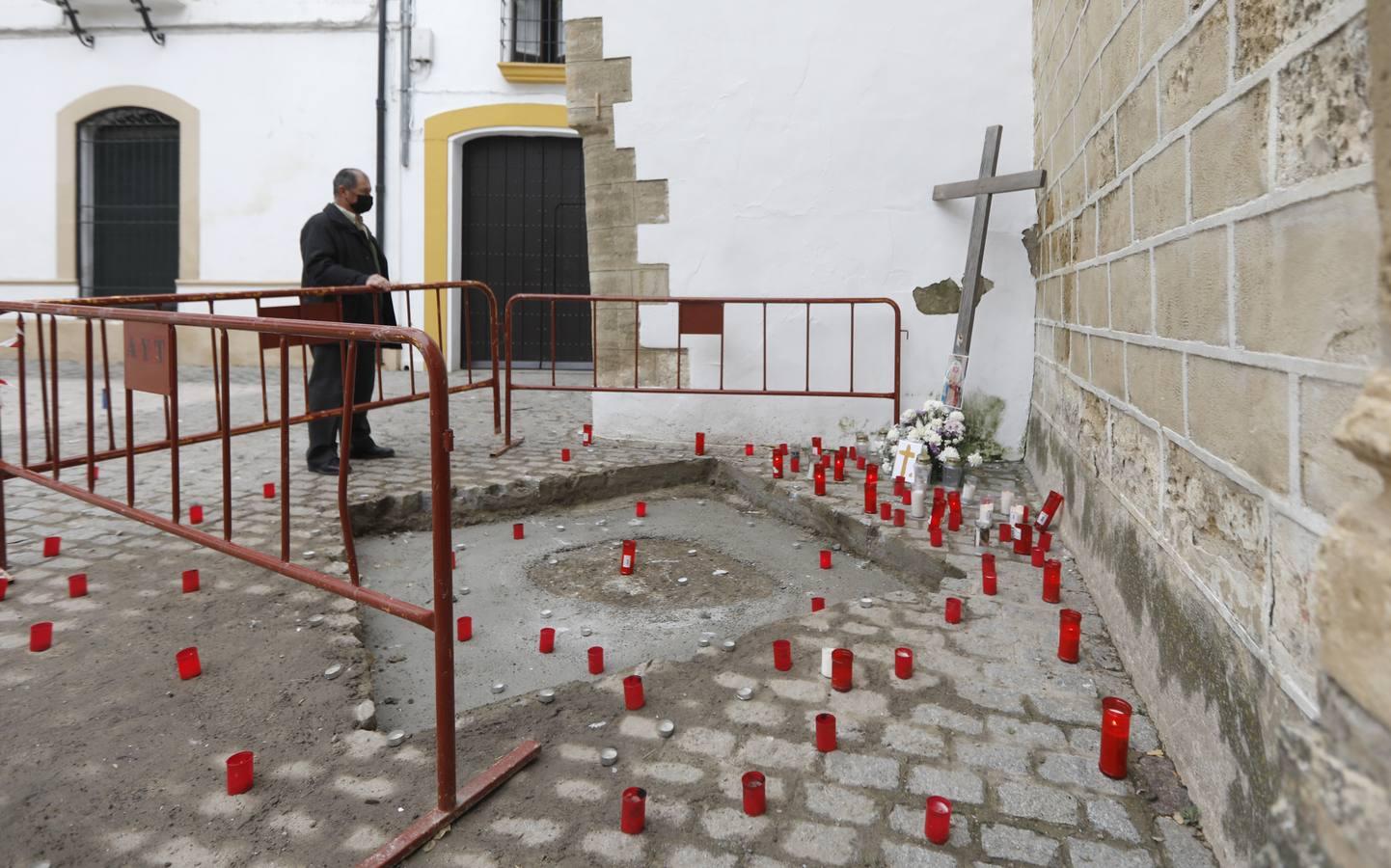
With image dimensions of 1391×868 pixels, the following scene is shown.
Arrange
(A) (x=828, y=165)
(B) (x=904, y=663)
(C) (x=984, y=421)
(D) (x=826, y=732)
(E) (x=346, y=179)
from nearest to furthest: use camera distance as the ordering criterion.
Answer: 1. (D) (x=826, y=732)
2. (B) (x=904, y=663)
3. (E) (x=346, y=179)
4. (C) (x=984, y=421)
5. (A) (x=828, y=165)

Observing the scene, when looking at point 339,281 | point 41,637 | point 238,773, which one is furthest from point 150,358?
point 339,281

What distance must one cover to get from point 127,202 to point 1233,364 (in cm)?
1298

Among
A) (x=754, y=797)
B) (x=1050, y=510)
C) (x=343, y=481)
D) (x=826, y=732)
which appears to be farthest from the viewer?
(x=1050, y=510)

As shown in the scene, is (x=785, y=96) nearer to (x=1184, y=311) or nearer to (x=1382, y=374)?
(x=1184, y=311)

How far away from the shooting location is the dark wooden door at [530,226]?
35.8ft

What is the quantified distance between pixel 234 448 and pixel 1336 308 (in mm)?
6161

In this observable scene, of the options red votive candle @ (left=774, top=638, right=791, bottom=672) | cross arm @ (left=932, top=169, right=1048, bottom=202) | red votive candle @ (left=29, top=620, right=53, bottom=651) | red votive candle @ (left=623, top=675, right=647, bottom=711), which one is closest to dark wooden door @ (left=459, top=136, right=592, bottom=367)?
cross arm @ (left=932, top=169, right=1048, bottom=202)

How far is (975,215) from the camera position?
5379mm

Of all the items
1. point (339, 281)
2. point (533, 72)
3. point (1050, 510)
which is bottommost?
point (1050, 510)

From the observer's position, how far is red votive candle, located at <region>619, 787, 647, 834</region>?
1806mm

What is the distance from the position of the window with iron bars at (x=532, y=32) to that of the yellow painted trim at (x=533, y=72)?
225 millimetres

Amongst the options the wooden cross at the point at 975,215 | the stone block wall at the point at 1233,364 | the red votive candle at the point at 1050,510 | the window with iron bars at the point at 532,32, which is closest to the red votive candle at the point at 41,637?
the stone block wall at the point at 1233,364

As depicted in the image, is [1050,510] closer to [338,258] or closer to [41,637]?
[41,637]

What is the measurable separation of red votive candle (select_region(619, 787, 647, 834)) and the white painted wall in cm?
432
